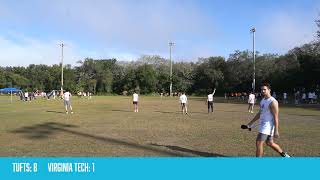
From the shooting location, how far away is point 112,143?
46.0 feet

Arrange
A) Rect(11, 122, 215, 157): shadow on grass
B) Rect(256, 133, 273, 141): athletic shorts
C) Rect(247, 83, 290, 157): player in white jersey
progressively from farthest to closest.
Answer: Rect(11, 122, 215, 157): shadow on grass < Rect(256, 133, 273, 141): athletic shorts < Rect(247, 83, 290, 157): player in white jersey

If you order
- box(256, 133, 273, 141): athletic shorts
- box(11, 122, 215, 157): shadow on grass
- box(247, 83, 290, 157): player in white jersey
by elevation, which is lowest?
box(11, 122, 215, 157): shadow on grass

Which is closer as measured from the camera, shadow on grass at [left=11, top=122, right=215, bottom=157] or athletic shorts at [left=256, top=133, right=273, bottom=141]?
athletic shorts at [left=256, top=133, right=273, bottom=141]

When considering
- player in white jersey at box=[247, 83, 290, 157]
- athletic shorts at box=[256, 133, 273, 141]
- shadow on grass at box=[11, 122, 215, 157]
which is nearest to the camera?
player in white jersey at box=[247, 83, 290, 157]

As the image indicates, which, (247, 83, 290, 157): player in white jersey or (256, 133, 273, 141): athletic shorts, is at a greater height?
(247, 83, 290, 157): player in white jersey

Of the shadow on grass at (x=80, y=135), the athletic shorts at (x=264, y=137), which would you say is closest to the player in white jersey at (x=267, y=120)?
the athletic shorts at (x=264, y=137)

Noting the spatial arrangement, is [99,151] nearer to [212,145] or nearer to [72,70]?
[212,145]

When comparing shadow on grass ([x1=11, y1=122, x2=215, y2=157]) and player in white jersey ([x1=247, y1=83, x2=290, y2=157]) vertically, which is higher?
player in white jersey ([x1=247, y1=83, x2=290, y2=157])

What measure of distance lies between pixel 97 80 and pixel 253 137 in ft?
375

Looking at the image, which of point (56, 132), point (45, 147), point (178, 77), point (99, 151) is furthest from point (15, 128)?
point (178, 77)

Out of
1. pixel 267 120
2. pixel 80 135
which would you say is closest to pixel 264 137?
pixel 267 120

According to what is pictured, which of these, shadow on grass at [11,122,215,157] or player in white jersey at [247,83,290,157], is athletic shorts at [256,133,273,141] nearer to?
player in white jersey at [247,83,290,157]

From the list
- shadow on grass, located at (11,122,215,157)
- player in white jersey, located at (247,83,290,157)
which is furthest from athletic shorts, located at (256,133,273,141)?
shadow on grass, located at (11,122,215,157)

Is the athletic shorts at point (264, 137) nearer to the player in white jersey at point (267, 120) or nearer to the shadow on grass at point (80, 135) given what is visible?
the player in white jersey at point (267, 120)
